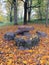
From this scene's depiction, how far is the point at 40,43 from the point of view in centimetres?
1087

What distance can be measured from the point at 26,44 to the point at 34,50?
60 centimetres

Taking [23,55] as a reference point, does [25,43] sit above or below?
above

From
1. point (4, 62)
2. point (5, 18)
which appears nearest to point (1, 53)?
point (4, 62)

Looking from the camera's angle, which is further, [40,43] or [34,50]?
[40,43]

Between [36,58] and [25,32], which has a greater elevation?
[25,32]

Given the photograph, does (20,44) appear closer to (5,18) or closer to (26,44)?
(26,44)

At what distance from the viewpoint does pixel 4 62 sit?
823 centimetres

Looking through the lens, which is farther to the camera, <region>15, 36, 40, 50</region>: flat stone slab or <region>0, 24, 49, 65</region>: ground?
<region>15, 36, 40, 50</region>: flat stone slab

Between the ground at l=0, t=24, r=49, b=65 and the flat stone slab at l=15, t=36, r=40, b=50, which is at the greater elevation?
the flat stone slab at l=15, t=36, r=40, b=50

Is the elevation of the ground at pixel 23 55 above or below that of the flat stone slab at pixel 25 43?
A: below

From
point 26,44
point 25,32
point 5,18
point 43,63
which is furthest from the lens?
point 5,18

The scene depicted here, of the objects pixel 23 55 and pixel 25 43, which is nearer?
pixel 23 55

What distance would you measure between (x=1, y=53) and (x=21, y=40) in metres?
1.46

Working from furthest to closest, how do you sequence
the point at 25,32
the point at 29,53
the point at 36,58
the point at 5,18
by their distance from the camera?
1. the point at 5,18
2. the point at 25,32
3. the point at 29,53
4. the point at 36,58
